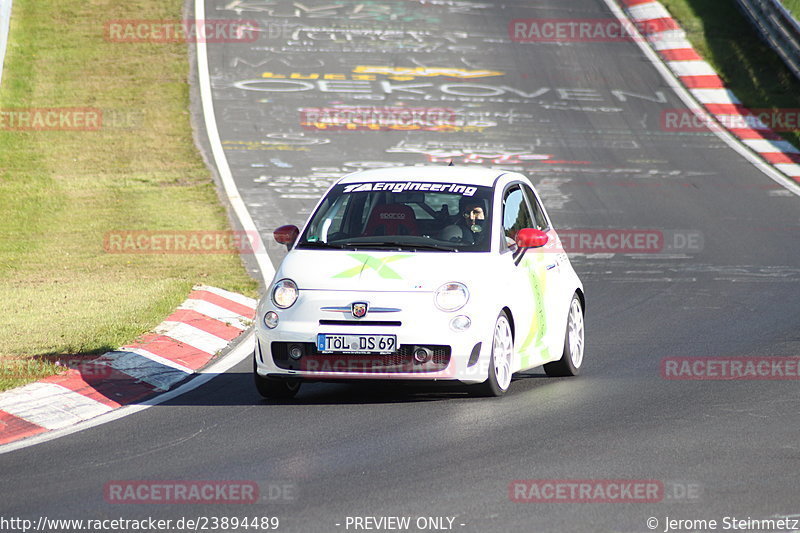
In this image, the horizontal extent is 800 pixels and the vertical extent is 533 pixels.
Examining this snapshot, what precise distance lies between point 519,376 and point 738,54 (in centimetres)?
2129

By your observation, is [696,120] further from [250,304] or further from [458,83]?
[250,304]

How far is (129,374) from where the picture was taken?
10383 millimetres

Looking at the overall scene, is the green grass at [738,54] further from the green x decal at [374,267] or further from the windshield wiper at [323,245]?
the green x decal at [374,267]

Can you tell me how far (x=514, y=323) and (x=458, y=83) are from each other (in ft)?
65.7

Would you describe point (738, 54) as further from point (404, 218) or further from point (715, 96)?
point (404, 218)

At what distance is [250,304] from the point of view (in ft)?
46.4

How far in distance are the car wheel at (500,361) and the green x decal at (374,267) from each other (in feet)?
2.68

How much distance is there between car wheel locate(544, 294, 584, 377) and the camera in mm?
10680

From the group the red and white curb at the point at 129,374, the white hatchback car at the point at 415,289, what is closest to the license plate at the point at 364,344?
the white hatchback car at the point at 415,289

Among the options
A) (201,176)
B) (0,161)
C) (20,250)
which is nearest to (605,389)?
(20,250)

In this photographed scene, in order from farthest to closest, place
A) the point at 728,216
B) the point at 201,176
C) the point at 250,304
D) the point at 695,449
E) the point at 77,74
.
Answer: the point at 77,74 → the point at 201,176 → the point at 728,216 → the point at 250,304 → the point at 695,449

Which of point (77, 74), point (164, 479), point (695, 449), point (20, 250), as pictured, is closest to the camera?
point (164, 479)

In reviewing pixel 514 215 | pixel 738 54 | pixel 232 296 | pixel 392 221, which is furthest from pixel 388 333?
pixel 738 54

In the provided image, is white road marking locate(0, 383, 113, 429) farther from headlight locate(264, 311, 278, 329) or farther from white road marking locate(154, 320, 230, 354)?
white road marking locate(154, 320, 230, 354)
